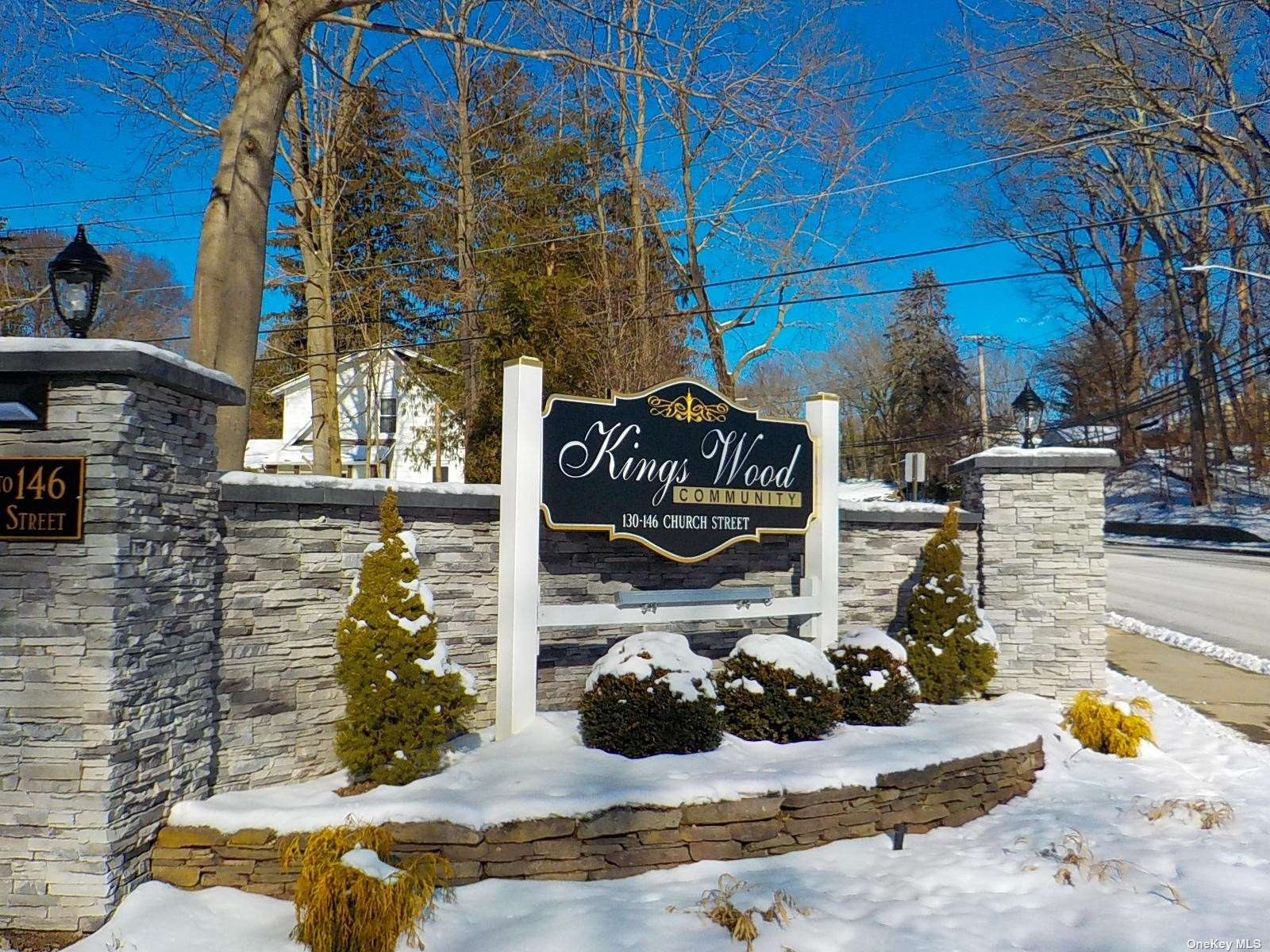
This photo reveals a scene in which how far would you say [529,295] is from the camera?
1633cm

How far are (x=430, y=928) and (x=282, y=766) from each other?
5.46ft

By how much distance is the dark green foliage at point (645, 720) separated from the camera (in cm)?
537

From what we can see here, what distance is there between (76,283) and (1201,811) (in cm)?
703

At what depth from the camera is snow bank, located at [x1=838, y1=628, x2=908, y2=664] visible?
6.57m

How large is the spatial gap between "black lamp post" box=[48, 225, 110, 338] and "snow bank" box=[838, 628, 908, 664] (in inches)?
211

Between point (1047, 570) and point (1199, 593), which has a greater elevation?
point (1047, 570)

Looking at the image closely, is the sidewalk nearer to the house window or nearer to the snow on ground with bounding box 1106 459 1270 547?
the house window

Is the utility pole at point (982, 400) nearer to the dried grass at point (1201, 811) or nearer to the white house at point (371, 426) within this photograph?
the white house at point (371, 426)

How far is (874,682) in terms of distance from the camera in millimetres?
6336

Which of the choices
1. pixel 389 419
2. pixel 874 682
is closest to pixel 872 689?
pixel 874 682

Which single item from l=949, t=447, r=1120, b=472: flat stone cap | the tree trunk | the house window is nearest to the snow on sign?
l=949, t=447, r=1120, b=472: flat stone cap

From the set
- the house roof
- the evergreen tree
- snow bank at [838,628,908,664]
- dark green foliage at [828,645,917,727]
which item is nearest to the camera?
dark green foliage at [828,645,917,727]

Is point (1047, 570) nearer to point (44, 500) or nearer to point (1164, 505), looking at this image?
point (44, 500)

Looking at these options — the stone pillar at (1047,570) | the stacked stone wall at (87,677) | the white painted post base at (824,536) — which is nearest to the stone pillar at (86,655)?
the stacked stone wall at (87,677)
